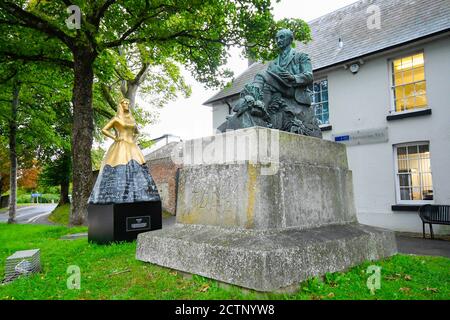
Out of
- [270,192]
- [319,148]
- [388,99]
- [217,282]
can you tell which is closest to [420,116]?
[388,99]

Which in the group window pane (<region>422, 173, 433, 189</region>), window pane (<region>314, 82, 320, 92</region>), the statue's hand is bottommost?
window pane (<region>422, 173, 433, 189</region>)

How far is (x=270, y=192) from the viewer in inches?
141

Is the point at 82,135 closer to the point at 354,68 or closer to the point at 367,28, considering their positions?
the point at 354,68

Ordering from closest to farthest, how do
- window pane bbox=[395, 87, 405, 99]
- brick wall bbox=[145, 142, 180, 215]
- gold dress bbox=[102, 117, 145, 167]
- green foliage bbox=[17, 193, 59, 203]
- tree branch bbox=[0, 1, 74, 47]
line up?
gold dress bbox=[102, 117, 145, 167], tree branch bbox=[0, 1, 74, 47], window pane bbox=[395, 87, 405, 99], brick wall bbox=[145, 142, 180, 215], green foliage bbox=[17, 193, 59, 203]

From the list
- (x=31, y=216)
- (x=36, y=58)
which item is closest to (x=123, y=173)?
(x=36, y=58)

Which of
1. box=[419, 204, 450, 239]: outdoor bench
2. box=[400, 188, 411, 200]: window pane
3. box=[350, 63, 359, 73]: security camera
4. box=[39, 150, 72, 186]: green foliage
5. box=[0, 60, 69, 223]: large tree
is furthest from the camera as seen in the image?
box=[39, 150, 72, 186]: green foliage

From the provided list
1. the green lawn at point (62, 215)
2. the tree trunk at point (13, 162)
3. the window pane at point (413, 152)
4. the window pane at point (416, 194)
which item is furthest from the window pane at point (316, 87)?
the tree trunk at point (13, 162)

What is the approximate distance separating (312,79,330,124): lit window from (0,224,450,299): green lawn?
926 cm

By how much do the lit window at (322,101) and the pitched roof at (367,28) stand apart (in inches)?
33.5

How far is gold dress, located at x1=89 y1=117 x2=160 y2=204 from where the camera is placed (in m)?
6.95

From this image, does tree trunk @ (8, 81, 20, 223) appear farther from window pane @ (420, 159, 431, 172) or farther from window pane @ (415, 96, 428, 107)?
window pane @ (420, 159, 431, 172)

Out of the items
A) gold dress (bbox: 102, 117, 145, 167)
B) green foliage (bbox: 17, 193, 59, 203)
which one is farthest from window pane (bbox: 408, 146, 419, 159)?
green foliage (bbox: 17, 193, 59, 203)

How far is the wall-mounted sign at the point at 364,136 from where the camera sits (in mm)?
11469
